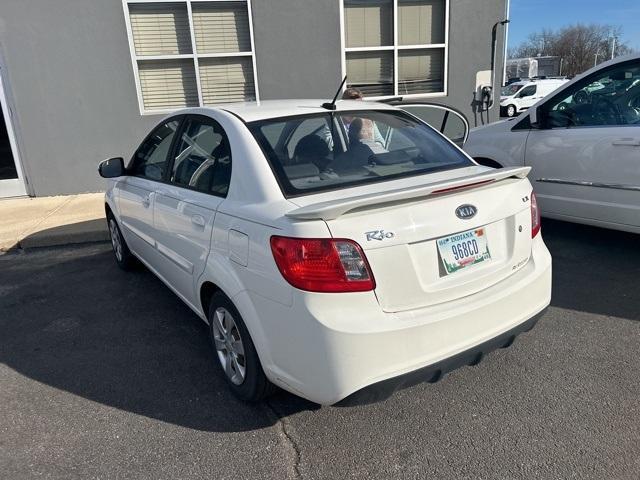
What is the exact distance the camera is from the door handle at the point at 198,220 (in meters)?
2.88

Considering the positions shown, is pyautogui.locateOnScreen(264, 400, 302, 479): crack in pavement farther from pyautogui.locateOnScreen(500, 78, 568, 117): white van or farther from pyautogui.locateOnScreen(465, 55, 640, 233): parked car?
pyautogui.locateOnScreen(500, 78, 568, 117): white van

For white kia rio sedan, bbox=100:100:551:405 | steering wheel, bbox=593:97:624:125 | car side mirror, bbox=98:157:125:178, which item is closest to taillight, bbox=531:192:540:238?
white kia rio sedan, bbox=100:100:551:405

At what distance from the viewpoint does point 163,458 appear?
246 centimetres

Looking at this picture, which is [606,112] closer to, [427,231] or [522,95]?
[427,231]

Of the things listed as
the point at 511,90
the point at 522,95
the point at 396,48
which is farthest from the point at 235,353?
→ the point at 511,90

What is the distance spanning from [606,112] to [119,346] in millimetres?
4486

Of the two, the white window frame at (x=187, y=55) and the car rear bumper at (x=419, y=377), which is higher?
the white window frame at (x=187, y=55)

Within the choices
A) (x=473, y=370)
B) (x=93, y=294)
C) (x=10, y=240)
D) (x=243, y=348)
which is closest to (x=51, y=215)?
(x=10, y=240)

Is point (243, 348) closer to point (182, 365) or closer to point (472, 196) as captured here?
point (182, 365)

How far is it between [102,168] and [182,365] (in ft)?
6.38

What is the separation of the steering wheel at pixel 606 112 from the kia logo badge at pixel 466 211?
9.56 ft

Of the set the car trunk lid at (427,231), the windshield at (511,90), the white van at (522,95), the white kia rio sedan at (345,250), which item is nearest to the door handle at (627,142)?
the white kia rio sedan at (345,250)

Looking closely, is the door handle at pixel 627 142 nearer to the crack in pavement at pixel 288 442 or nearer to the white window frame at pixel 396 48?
the crack in pavement at pixel 288 442

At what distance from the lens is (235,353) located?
2.80 metres
